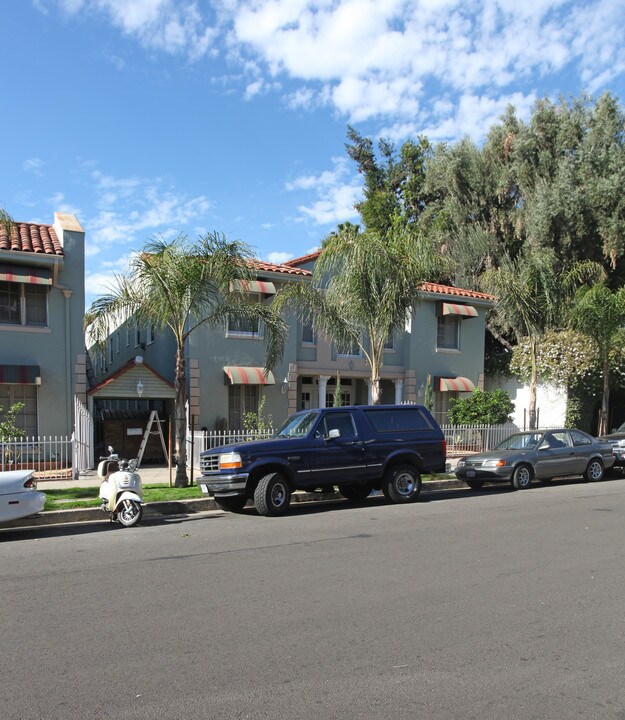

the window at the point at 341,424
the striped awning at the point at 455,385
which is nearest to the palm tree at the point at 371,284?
the window at the point at 341,424

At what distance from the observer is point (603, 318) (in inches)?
880

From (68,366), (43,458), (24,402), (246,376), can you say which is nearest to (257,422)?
(246,376)

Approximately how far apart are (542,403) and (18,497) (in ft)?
69.1

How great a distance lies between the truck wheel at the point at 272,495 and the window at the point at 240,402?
10.0 m

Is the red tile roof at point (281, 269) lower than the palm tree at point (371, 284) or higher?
higher

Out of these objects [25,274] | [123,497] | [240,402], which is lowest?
[123,497]

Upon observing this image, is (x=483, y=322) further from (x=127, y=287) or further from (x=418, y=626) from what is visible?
(x=418, y=626)

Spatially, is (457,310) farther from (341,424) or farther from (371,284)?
(341,424)

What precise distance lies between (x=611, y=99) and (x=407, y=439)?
70.7 feet

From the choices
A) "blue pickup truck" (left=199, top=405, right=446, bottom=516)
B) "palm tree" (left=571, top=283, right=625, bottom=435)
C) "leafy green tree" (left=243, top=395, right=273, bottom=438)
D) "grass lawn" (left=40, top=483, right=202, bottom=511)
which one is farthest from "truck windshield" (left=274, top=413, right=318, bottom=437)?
"palm tree" (left=571, top=283, right=625, bottom=435)

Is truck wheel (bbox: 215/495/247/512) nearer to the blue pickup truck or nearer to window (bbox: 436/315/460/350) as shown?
the blue pickup truck

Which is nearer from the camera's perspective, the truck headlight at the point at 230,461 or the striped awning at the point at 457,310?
the truck headlight at the point at 230,461

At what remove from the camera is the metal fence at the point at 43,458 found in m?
15.9

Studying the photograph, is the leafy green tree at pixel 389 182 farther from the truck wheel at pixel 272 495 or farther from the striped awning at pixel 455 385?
the truck wheel at pixel 272 495
